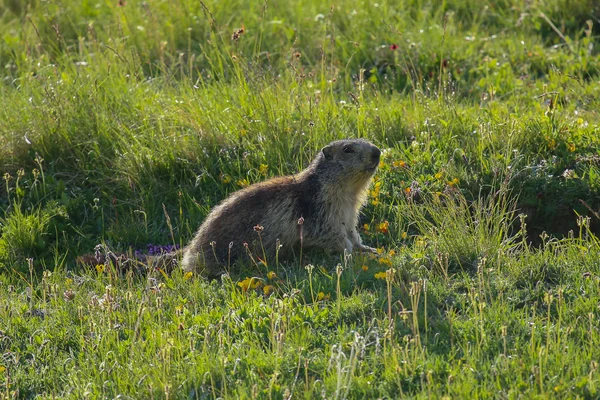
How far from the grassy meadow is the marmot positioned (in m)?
0.17

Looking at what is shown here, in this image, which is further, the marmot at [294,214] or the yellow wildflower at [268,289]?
the marmot at [294,214]

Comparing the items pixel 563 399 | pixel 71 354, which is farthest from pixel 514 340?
pixel 71 354

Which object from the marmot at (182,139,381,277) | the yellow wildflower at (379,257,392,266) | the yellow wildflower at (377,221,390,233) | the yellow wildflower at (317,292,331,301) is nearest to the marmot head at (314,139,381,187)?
the marmot at (182,139,381,277)

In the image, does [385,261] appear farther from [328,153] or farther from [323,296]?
[328,153]

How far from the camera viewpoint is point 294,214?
22.0ft

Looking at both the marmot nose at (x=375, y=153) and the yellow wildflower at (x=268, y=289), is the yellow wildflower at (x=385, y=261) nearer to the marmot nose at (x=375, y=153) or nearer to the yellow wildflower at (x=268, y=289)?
the yellow wildflower at (x=268, y=289)

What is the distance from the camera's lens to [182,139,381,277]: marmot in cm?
654

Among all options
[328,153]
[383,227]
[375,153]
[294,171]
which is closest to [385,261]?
[383,227]

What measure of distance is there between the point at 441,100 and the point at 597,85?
1630 mm

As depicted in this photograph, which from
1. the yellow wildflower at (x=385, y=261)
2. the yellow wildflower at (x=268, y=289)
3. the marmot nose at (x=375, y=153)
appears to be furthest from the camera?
the marmot nose at (x=375, y=153)

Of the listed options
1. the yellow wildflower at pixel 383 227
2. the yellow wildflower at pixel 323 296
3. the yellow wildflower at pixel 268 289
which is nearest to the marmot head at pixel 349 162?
the yellow wildflower at pixel 383 227

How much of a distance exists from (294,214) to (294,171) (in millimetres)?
971

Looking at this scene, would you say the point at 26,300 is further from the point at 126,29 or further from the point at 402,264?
the point at 126,29

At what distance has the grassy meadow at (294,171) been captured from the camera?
4883mm
